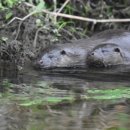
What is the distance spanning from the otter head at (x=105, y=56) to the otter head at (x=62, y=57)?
8.7 inches

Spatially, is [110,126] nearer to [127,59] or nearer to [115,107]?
[115,107]

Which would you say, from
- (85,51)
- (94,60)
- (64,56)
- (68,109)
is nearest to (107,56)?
(94,60)

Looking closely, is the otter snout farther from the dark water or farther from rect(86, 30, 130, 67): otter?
the dark water

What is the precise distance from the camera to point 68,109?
3.69 meters

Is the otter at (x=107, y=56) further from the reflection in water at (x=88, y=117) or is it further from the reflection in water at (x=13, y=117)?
the reflection in water at (x=13, y=117)

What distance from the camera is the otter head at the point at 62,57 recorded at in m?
5.91

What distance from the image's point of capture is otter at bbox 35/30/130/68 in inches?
233

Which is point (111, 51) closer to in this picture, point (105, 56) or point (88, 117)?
point (105, 56)

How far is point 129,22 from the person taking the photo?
7418mm

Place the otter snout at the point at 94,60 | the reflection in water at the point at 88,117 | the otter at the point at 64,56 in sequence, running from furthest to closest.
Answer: the otter at the point at 64,56 < the otter snout at the point at 94,60 < the reflection in water at the point at 88,117

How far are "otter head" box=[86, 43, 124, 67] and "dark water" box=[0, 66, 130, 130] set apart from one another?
0.70 m

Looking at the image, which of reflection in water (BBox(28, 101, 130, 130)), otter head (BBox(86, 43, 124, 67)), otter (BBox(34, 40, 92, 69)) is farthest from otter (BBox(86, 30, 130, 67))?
reflection in water (BBox(28, 101, 130, 130))

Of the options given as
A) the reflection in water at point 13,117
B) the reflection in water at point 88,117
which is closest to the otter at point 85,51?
the reflection in water at point 88,117

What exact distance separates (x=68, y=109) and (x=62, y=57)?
2407 mm
